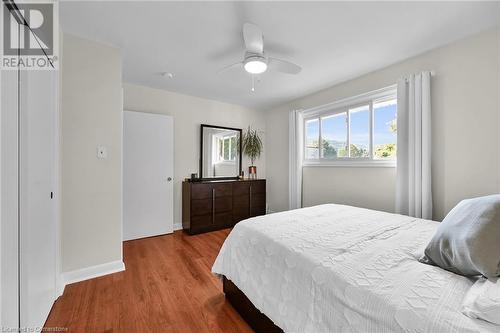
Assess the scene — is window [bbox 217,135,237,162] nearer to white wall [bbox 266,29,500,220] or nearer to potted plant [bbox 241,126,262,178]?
potted plant [bbox 241,126,262,178]

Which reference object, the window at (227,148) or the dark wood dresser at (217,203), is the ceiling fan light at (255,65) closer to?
the dark wood dresser at (217,203)

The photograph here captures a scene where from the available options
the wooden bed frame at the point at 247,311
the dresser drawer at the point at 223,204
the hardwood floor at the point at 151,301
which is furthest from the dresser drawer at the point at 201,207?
the wooden bed frame at the point at 247,311

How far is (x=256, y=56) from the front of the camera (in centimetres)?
187

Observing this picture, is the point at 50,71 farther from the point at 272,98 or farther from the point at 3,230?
the point at 272,98

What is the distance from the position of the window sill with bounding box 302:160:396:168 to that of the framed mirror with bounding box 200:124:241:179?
139cm

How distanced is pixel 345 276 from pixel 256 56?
5.75 feet

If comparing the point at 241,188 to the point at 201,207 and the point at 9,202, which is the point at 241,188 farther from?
the point at 9,202

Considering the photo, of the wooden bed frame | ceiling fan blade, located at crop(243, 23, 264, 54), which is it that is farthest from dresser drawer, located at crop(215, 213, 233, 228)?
ceiling fan blade, located at crop(243, 23, 264, 54)

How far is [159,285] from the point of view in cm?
202

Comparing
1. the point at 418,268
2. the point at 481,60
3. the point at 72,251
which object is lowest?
the point at 72,251

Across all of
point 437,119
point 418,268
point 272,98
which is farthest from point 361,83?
point 418,268

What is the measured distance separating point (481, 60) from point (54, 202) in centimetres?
395

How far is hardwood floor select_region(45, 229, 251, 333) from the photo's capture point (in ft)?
5.00

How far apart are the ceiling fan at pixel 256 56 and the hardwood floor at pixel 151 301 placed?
2069mm
